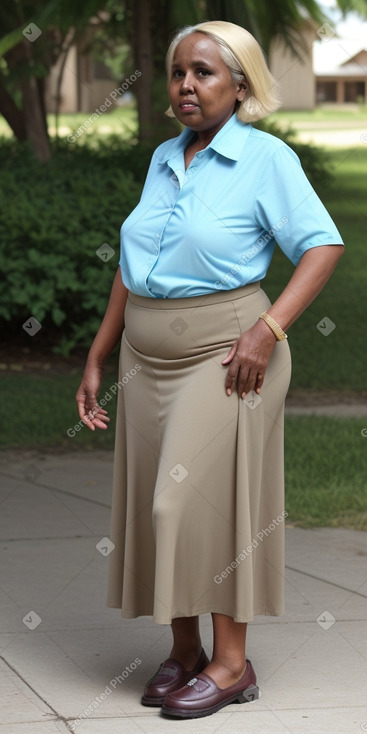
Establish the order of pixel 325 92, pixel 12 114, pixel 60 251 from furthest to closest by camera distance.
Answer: pixel 325 92, pixel 12 114, pixel 60 251

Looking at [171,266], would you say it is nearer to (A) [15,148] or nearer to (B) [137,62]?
(A) [15,148]

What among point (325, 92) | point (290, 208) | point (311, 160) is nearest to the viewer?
point (290, 208)

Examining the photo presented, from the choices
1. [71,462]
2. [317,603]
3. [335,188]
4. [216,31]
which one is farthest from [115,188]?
[335,188]

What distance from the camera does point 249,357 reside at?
11.3ft

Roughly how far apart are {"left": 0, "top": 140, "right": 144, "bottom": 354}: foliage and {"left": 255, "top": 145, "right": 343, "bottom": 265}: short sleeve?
18.9 ft

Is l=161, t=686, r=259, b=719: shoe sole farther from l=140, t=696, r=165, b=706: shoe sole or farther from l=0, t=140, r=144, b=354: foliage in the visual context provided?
l=0, t=140, r=144, b=354: foliage

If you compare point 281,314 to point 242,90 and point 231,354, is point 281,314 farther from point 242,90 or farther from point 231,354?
point 242,90

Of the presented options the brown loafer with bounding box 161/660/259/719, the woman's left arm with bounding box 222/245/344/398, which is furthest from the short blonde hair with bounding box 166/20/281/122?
the brown loafer with bounding box 161/660/259/719

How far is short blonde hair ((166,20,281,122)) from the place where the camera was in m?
3.42

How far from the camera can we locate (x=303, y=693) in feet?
12.3

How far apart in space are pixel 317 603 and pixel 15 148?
7.79m

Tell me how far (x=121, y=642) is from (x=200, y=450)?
1.06 metres

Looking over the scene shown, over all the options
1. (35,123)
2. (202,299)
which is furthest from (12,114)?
(202,299)

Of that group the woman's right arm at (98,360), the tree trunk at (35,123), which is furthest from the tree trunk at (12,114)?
the woman's right arm at (98,360)
